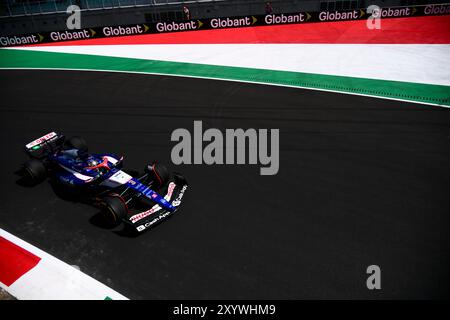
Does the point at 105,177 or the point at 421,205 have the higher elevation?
the point at 105,177

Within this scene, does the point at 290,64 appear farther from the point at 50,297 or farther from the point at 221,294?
the point at 50,297

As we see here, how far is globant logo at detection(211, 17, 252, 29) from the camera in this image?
20.5 meters

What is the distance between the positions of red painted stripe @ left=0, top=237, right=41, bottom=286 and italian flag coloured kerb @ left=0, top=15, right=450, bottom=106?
9.46 metres

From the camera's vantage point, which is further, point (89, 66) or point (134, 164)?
point (89, 66)

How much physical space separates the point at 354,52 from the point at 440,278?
41.8ft

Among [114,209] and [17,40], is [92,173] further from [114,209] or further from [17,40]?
[17,40]

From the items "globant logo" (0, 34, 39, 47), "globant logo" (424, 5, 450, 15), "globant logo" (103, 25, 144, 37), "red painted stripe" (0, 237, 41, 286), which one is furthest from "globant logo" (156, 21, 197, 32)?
"red painted stripe" (0, 237, 41, 286)

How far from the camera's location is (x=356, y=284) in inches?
201

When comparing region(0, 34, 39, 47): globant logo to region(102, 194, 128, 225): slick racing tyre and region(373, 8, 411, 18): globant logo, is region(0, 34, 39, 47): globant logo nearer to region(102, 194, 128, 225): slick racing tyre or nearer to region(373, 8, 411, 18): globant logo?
region(102, 194, 128, 225): slick racing tyre

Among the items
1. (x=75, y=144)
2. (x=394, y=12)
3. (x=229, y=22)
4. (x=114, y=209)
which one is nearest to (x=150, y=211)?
(x=114, y=209)

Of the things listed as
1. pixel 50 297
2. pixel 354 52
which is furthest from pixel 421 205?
pixel 354 52

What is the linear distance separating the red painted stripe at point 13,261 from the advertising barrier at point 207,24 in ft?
56.9
